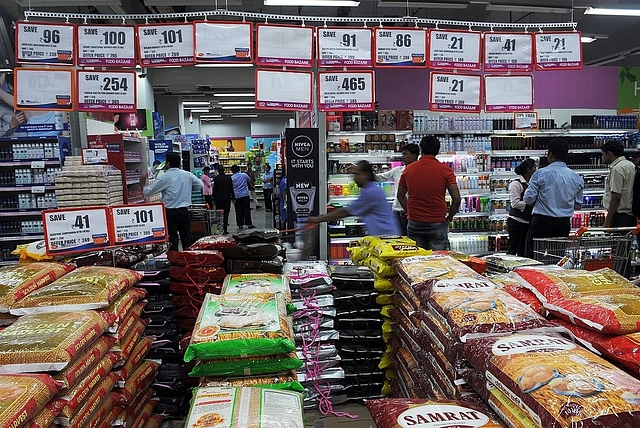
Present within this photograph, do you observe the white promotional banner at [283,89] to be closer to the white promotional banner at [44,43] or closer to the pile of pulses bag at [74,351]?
the white promotional banner at [44,43]

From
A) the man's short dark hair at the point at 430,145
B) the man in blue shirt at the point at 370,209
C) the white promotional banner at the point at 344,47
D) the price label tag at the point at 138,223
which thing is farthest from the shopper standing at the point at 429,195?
the price label tag at the point at 138,223

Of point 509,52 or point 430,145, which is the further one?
point 509,52

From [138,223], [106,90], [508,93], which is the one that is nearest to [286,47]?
[106,90]

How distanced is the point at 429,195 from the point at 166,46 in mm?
3077

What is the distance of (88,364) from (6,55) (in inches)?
313

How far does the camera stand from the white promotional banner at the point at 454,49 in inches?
210

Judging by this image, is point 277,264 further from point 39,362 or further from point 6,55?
point 6,55

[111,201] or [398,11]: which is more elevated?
[398,11]

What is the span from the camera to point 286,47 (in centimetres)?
504

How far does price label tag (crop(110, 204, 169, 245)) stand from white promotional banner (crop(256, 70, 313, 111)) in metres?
1.88

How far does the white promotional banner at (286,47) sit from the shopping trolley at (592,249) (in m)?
2.92

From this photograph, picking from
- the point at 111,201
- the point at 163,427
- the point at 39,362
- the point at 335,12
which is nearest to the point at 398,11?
the point at 335,12

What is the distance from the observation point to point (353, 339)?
142 inches

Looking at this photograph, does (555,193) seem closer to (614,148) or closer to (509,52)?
(614,148)
